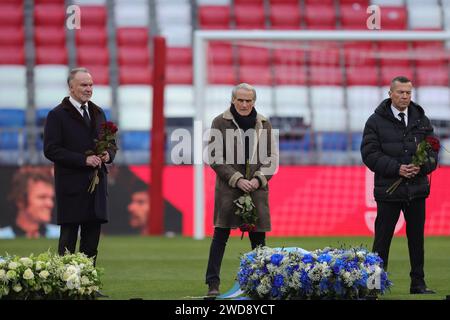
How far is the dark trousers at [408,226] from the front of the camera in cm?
939

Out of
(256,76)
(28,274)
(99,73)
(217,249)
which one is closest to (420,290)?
(217,249)

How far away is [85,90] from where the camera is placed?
9062mm

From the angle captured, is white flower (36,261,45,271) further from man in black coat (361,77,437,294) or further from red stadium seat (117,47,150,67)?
red stadium seat (117,47,150,67)

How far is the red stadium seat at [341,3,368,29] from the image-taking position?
2153 cm

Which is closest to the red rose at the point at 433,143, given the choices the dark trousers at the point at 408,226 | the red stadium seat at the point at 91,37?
the dark trousers at the point at 408,226

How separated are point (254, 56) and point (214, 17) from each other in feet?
7.82

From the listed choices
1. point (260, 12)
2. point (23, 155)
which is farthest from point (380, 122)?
point (260, 12)

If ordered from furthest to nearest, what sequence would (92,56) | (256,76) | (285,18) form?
1. (285,18)
2. (92,56)
3. (256,76)

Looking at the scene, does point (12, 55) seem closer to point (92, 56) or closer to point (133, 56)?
point (92, 56)

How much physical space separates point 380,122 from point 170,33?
1328cm

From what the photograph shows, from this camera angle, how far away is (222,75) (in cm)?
1881

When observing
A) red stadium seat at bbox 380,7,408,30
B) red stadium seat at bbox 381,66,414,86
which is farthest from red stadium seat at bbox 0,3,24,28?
red stadium seat at bbox 381,66,414,86

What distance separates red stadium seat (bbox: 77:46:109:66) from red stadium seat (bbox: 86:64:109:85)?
0.13m

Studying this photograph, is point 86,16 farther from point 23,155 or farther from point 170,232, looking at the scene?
point 170,232
